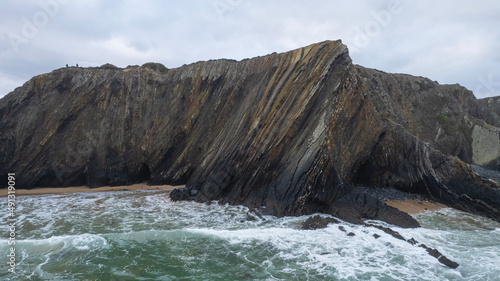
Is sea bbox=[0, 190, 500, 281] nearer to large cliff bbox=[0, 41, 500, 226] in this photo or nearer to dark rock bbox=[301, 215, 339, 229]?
dark rock bbox=[301, 215, 339, 229]

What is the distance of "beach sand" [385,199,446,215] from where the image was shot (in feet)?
45.3

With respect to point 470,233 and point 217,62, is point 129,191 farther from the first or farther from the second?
point 470,233

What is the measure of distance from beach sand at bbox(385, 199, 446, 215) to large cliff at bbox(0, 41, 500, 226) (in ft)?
2.46

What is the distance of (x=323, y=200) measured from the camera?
12.9 m

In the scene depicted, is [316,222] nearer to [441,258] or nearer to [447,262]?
[441,258]

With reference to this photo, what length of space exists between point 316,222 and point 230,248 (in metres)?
3.61

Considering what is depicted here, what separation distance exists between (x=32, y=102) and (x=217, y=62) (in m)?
14.0

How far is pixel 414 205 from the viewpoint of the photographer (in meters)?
14.7

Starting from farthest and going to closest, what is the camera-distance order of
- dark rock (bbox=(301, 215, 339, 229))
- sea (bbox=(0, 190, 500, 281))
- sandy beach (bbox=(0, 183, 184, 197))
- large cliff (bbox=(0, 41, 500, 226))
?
1. sandy beach (bbox=(0, 183, 184, 197))
2. large cliff (bbox=(0, 41, 500, 226))
3. dark rock (bbox=(301, 215, 339, 229))
4. sea (bbox=(0, 190, 500, 281))

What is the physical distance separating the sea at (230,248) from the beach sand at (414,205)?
675 mm

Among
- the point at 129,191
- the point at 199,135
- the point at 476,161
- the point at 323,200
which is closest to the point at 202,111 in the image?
the point at 199,135

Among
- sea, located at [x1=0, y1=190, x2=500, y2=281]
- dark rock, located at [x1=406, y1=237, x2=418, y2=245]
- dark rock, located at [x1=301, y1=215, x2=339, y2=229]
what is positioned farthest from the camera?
dark rock, located at [x1=301, y1=215, x2=339, y2=229]

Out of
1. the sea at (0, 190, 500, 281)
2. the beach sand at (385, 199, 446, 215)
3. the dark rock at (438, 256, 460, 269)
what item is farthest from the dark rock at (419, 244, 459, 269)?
the beach sand at (385, 199, 446, 215)

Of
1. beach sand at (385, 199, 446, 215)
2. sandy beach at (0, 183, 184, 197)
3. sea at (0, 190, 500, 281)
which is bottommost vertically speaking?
sea at (0, 190, 500, 281)
